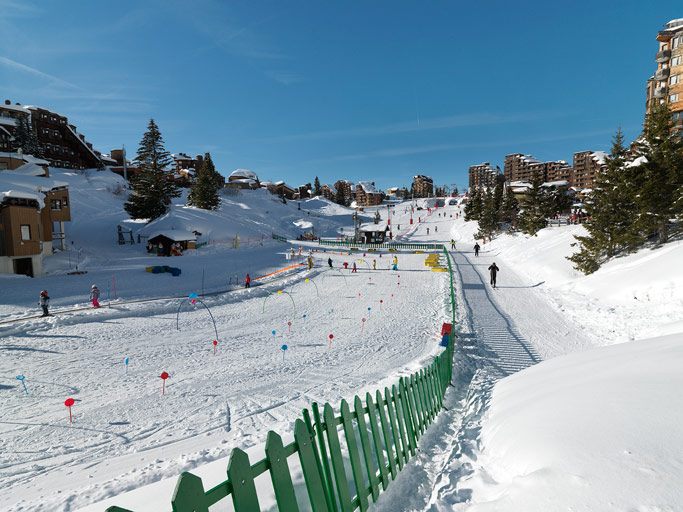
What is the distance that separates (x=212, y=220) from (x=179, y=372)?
45901 millimetres

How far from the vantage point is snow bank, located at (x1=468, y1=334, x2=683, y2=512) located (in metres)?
2.82

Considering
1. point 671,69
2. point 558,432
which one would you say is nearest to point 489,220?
point 671,69

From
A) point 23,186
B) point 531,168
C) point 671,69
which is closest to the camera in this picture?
point 23,186

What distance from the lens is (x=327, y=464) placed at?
132 inches

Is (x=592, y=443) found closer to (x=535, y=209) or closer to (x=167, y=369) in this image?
(x=167, y=369)

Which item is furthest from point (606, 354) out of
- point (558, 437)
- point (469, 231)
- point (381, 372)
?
point (469, 231)

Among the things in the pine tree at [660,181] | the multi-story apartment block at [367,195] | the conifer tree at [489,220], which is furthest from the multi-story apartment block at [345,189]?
the pine tree at [660,181]

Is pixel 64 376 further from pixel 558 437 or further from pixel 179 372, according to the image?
pixel 558 437

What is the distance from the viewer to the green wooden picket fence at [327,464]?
2252 millimetres

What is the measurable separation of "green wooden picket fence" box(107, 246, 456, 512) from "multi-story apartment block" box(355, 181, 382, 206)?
140 metres

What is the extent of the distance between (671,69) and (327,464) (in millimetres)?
54481

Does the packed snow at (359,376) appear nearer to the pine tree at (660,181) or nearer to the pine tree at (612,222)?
the pine tree at (612,222)

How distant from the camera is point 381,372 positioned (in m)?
10.6

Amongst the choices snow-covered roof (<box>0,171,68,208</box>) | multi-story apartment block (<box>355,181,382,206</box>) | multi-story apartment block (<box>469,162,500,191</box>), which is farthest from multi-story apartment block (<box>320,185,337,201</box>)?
snow-covered roof (<box>0,171,68,208</box>)
